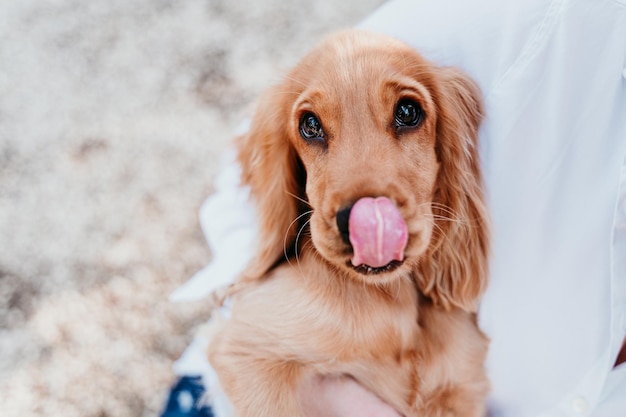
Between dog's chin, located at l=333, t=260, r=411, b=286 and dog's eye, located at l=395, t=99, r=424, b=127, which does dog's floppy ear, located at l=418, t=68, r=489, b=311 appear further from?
dog's chin, located at l=333, t=260, r=411, b=286

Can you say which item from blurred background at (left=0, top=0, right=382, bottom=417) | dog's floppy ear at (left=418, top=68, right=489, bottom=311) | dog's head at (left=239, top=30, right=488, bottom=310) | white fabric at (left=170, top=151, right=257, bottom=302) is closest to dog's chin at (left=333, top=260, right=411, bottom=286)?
dog's head at (left=239, top=30, right=488, bottom=310)

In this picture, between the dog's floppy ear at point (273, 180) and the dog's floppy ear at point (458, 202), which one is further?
the dog's floppy ear at point (273, 180)

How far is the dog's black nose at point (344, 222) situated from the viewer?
1.14 metres

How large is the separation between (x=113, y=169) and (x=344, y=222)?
183 cm

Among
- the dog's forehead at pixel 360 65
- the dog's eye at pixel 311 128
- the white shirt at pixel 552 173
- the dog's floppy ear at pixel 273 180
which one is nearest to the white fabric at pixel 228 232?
the dog's floppy ear at pixel 273 180

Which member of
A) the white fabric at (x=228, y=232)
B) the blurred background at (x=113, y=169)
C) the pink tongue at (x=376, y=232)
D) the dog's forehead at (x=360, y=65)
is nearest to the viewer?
the pink tongue at (x=376, y=232)

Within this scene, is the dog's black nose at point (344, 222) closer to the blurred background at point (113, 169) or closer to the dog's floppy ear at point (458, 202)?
the dog's floppy ear at point (458, 202)

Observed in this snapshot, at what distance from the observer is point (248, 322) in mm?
1493

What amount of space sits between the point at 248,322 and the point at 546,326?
73cm

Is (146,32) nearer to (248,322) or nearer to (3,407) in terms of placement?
(3,407)

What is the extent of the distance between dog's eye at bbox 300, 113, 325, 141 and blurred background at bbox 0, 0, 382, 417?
4.21ft

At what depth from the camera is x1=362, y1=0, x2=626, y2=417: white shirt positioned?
1.28m

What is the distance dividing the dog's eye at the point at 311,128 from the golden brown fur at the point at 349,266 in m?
0.02

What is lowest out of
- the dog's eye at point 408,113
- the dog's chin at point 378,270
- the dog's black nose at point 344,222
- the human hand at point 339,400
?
the human hand at point 339,400
